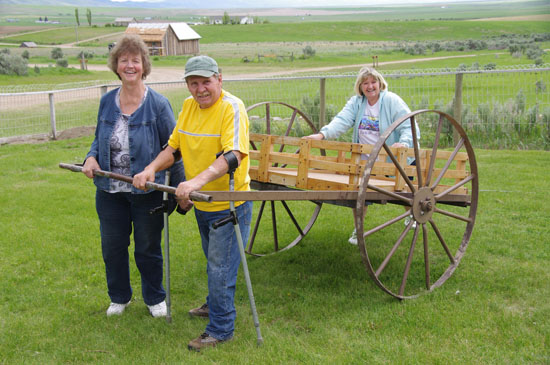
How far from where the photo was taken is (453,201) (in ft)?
16.8

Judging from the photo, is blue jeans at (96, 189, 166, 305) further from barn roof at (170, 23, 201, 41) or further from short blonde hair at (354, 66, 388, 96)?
barn roof at (170, 23, 201, 41)

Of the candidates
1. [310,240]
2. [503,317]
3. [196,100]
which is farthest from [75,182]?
[503,317]

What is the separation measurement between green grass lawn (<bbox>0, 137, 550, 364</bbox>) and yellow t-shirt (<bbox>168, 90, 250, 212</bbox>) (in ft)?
3.76

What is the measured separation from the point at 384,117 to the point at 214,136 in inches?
93.8

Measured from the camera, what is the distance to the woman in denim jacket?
420cm

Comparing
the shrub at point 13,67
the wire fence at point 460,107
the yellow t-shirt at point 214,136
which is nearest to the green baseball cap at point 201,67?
the yellow t-shirt at point 214,136

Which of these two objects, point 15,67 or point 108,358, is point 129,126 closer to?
point 108,358

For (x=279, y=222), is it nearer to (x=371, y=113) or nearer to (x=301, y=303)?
(x=371, y=113)

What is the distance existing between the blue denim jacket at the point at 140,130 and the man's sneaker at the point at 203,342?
3.76 ft

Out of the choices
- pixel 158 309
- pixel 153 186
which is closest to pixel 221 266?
pixel 153 186

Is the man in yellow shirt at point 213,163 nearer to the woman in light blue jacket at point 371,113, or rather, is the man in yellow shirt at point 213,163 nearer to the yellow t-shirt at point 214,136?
the yellow t-shirt at point 214,136

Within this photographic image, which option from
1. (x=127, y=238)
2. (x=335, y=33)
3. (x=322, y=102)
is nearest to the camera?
(x=127, y=238)

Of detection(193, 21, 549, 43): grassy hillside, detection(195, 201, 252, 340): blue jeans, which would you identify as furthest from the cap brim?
detection(193, 21, 549, 43): grassy hillside

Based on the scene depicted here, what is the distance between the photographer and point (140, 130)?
4219 mm
